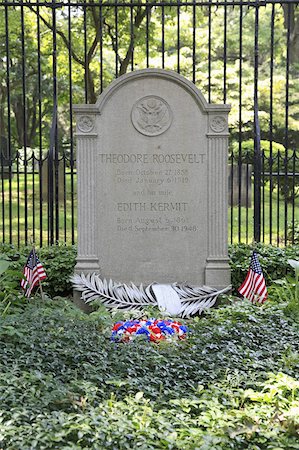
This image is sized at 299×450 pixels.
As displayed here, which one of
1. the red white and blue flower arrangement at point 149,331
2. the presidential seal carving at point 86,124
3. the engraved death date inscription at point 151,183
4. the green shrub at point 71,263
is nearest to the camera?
the red white and blue flower arrangement at point 149,331

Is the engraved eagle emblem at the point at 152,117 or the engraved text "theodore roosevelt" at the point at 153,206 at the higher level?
the engraved eagle emblem at the point at 152,117

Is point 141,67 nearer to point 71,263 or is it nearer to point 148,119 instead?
point 148,119

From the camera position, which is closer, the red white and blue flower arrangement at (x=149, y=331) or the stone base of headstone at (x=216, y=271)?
the red white and blue flower arrangement at (x=149, y=331)

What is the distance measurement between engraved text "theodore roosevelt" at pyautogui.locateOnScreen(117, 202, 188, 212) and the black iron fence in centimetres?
94

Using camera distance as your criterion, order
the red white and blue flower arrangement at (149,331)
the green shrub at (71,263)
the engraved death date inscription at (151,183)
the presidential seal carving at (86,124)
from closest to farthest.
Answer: the red white and blue flower arrangement at (149,331) < the presidential seal carving at (86,124) < the engraved death date inscription at (151,183) < the green shrub at (71,263)

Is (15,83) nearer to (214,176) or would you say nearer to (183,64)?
(183,64)

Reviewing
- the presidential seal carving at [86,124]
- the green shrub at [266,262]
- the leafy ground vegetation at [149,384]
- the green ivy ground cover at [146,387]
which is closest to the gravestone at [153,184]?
the presidential seal carving at [86,124]

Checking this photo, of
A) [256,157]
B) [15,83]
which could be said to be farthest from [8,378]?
[15,83]

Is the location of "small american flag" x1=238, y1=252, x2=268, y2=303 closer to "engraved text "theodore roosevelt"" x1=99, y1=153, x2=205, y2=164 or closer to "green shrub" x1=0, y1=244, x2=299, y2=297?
"green shrub" x1=0, y1=244, x2=299, y2=297

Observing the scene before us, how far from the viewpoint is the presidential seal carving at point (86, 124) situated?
26.2ft

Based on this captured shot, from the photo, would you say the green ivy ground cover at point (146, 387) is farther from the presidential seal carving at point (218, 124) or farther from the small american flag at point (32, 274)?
the presidential seal carving at point (218, 124)

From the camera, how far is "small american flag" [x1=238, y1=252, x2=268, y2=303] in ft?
24.5

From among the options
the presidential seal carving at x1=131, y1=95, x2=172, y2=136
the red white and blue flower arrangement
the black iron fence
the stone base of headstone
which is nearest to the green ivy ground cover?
the red white and blue flower arrangement

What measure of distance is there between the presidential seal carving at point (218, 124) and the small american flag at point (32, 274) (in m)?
2.41
